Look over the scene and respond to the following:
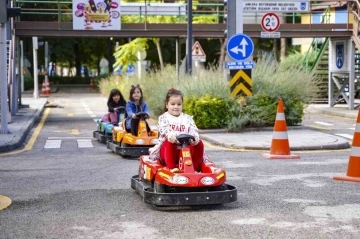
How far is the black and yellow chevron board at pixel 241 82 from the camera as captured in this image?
19.9 metres

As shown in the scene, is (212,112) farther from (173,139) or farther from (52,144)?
(173,139)

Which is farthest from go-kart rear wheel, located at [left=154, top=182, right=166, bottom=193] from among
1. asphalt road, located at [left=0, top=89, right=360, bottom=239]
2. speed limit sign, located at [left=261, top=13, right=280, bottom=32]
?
speed limit sign, located at [left=261, top=13, right=280, bottom=32]

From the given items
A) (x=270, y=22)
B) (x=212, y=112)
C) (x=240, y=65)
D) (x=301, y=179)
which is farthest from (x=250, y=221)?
(x=270, y=22)

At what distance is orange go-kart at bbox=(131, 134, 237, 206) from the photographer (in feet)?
28.7

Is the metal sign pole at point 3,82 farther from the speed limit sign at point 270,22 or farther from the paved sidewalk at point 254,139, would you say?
the speed limit sign at point 270,22

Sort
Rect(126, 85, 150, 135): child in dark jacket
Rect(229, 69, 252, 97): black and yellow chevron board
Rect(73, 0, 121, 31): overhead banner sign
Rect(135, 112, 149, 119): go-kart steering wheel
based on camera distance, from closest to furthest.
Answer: Rect(135, 112, 149, 119): go-kart steering wheel, Rect(126, 85, 150, 135): child in dark jacket, Rect(229, 69, 252, 97): black and yellow chevron board, Rect(73, 0, 121, 31): overhead banner sign

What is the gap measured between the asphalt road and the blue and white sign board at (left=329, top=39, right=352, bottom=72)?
17.3 meters

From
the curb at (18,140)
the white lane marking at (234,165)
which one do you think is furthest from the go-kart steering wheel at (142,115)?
the curb at (18,140)

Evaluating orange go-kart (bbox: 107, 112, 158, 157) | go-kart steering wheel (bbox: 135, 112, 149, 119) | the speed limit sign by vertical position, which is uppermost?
the speed limit sign

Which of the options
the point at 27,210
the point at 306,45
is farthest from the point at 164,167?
the point at 306,45

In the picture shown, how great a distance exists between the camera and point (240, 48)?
1919cm

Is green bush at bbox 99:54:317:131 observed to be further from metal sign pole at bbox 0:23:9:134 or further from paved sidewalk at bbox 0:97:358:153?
metal sign pole at bbox 0:23:9:134

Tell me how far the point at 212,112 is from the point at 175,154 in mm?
11011

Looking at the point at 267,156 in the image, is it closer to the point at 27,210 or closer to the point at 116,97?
the point at 116,97
